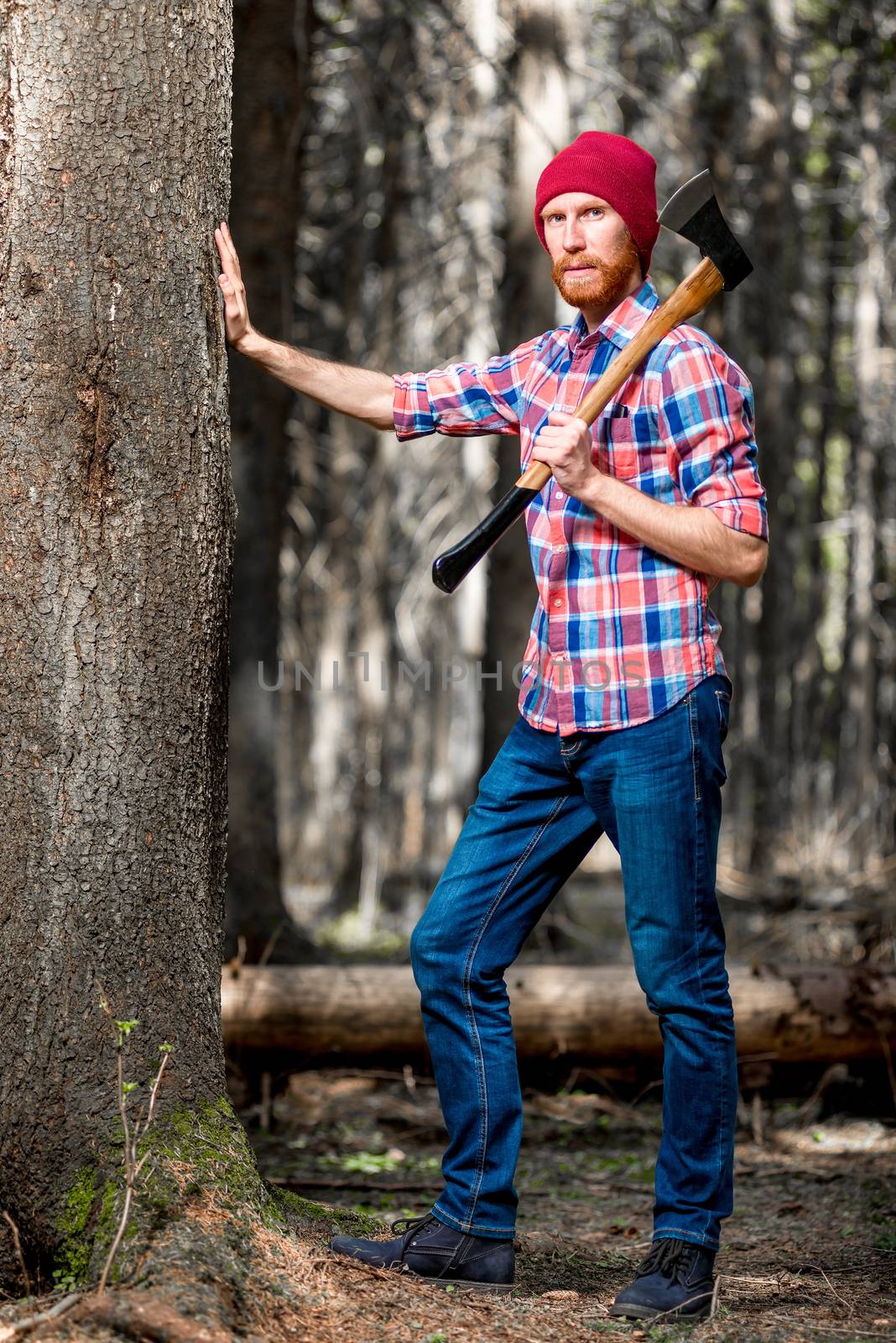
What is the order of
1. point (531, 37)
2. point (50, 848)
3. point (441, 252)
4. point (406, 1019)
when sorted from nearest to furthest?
point (50, 848), point (406, 1019), point (531, 37), point (441, 252)

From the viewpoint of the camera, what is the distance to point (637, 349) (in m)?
2.90

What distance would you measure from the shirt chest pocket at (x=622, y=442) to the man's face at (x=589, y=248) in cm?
29

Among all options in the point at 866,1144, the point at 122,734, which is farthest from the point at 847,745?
the point at 122,734

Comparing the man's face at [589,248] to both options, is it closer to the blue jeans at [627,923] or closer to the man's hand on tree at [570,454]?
the man's hand on tree at [570,454]

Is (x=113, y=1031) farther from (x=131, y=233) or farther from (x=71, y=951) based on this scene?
(x=131, y=233)

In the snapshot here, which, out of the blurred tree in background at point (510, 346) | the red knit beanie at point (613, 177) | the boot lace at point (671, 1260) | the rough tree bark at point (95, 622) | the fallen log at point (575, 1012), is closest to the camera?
the rough tree bark at point (95, 622)

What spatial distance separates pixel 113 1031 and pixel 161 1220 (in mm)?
384

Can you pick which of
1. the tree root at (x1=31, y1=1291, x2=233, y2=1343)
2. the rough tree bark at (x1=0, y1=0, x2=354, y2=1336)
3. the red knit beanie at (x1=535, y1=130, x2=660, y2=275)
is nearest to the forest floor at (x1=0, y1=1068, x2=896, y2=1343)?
the tree root at (x1=31, y1=1291, x2=233, y2=1343)

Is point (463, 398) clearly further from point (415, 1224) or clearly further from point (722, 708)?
point (415, 1224)

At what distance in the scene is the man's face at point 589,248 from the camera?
3.00 meters

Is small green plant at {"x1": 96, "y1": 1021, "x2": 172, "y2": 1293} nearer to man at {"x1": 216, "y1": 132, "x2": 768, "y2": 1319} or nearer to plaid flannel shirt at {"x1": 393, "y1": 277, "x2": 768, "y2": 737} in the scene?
man at {"x1": 216, "y1": 132, "x2": 768, "y2": 1319}

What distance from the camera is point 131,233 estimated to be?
285 centimetres

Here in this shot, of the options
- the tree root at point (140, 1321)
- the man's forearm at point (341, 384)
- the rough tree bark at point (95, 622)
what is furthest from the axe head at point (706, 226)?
the tree root at point (140, 1321)

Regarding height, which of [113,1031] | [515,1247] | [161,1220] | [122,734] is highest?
[122,734]
